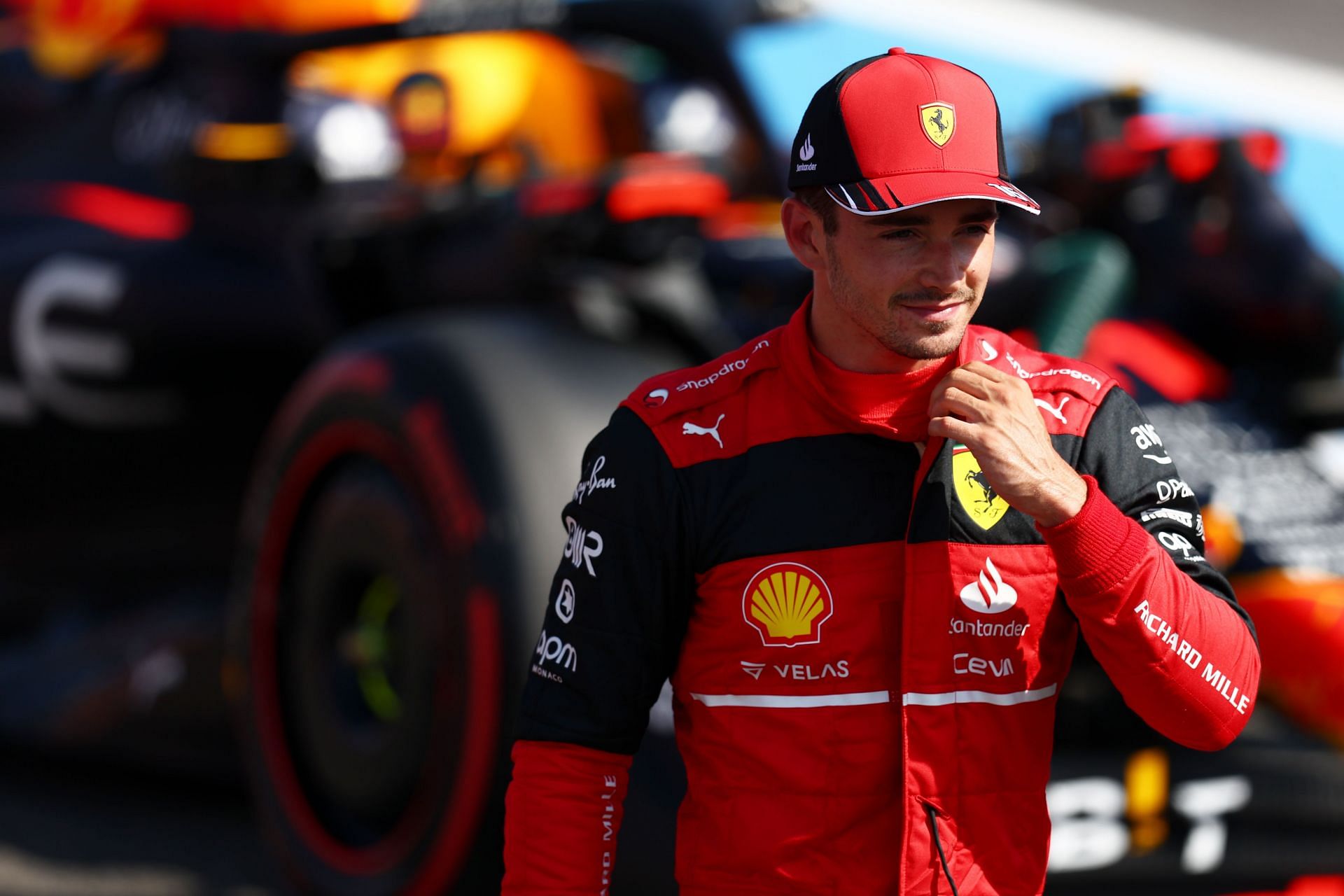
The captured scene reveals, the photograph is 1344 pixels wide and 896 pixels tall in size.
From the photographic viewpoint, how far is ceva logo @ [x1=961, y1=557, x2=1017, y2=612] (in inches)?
64.1

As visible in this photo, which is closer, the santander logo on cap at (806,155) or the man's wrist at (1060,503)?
the man's wrist at (1060,503)

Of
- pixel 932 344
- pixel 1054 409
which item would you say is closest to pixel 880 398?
pixel 932 344

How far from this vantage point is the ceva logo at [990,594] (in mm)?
1628

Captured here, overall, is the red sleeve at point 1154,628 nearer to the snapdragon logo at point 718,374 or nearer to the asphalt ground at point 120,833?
the snapdragon logo at point 718,374

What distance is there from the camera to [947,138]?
5.22ft

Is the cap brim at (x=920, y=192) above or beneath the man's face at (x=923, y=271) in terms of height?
above

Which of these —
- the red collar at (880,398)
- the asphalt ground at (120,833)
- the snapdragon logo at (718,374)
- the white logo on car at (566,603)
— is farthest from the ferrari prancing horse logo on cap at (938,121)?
the asphalt ground at (120,833)

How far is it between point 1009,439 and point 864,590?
24 cm

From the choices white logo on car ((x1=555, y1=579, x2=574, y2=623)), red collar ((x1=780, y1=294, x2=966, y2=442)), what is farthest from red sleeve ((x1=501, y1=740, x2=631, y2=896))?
red collar ((x1=780, y1=294, x2=966, y2=442))

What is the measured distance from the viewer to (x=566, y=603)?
1721 mm

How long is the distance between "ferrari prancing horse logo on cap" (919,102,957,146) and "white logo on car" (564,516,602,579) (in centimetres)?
54

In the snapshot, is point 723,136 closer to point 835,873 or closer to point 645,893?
point 645,893

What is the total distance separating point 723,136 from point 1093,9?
8486 millimetres

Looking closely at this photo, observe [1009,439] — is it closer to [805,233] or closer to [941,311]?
[941,311]
